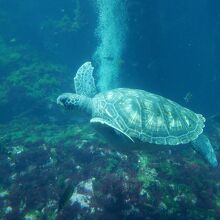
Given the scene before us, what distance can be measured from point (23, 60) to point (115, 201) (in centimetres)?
1278

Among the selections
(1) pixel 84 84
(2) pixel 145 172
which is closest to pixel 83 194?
(2) pixel 145 172

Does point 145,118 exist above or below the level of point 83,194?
above

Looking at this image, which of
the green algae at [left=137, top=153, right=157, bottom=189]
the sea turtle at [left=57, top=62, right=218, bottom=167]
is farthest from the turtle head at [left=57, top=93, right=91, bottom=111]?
the green algae at [left=137, top=153, right=157, bottom=189]

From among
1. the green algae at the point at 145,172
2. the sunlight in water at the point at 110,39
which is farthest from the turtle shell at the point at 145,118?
the sunlight in water at the point at 110,39

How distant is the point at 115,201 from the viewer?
554cm

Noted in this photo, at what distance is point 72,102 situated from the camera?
7.75m

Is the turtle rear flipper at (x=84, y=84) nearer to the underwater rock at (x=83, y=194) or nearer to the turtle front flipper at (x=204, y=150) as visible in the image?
the underwater rock at (x=83, y=194)

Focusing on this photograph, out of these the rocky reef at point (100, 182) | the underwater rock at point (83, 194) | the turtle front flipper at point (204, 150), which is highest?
the underwater rock at point (83, 194)

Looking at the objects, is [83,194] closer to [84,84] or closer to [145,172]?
[145,172]

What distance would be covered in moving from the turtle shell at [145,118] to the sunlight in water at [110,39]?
10.1 meters

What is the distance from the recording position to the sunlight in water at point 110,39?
18375mm

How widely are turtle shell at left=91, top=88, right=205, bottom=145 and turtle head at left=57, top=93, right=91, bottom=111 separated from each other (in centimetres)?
28

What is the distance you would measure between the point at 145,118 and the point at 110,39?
49.2 feet

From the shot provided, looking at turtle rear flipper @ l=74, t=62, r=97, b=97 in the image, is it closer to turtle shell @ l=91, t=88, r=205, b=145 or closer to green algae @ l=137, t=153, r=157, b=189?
turtle shell @ l=91, t=88, r=205, b=145
